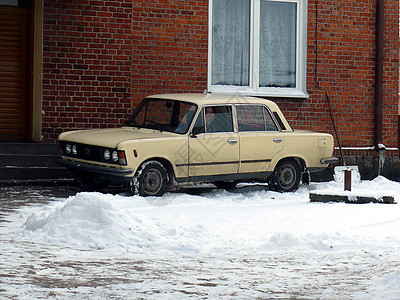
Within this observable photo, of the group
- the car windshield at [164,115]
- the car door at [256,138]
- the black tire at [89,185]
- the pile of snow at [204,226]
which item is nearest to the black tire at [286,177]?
the car door at [256,138]

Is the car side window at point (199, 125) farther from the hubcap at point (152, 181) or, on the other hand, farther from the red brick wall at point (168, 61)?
the red brick wall at point (168, 61)

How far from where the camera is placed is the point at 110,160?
1151 cm

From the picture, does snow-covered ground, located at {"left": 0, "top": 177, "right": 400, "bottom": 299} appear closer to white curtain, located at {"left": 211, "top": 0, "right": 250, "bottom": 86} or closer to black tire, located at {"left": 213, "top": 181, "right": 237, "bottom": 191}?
black tire, located at {"left": 213, "top": 181, "right": 237, "bottom": 191}

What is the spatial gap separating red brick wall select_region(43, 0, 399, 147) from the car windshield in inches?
74.3

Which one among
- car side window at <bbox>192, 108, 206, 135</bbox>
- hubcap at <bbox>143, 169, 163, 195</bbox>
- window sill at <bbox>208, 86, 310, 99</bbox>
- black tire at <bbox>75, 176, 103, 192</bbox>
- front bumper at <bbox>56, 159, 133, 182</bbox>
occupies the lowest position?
black tire at <bbox>75, 176, 103, 192</bbox>

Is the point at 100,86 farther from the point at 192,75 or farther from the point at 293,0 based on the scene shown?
the point at 293,0

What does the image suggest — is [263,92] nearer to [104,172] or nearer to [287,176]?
[287,176]

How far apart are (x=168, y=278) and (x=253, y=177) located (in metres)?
6.34

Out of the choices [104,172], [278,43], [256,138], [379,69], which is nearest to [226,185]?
[256,138]

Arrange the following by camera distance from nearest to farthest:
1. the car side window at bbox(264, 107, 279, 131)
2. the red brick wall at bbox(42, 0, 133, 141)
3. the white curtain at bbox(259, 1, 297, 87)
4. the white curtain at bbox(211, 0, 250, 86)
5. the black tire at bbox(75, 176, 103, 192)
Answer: the black tire at bbox(75, 176, 103, 192) → the car side window at bbox(264, 107, 279, 131) → the red brick wall at bbox(42, 0, 133, 141) → the white curtain at bbox(211, 0, 250, 86) → the white curtain at bbox(259, 1, 297, 87)

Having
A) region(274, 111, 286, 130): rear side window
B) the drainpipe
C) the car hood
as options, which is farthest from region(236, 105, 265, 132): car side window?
the drainpipe

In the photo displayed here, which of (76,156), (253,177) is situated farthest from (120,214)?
(253,177)

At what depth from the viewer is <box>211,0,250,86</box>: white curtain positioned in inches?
628

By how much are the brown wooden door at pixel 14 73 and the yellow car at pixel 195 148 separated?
2.56 metres
